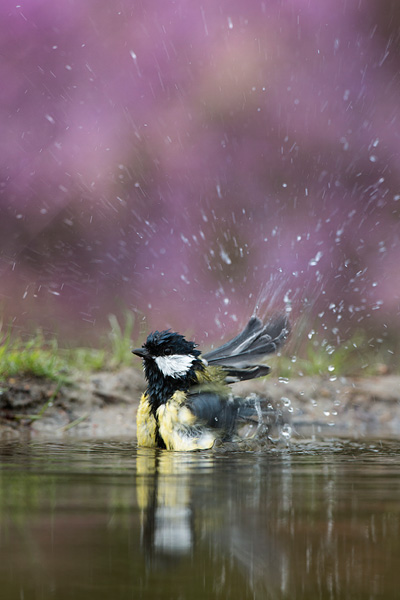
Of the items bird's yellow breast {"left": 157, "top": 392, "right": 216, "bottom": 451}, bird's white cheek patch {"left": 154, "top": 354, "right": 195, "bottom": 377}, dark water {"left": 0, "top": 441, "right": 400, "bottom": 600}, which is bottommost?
dark water {"left": 0, "top": 441, "right": 400, "bottom": 600}

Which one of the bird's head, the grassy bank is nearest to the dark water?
the bird's head

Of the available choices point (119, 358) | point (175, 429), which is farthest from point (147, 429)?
point (119, 358)

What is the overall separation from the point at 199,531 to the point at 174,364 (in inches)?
111

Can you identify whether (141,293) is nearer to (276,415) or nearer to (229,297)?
(229,297)

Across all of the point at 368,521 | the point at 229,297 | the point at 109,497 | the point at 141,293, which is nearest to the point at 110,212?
the point at 141,293

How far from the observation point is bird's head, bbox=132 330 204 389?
4.47 m

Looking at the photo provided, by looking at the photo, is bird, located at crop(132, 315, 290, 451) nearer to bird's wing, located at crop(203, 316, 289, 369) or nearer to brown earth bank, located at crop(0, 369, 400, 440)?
bird's wing, located at crop(203, 316, 289, 369)

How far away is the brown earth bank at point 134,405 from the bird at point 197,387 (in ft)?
0.99

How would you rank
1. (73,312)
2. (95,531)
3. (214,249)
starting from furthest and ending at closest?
(214,249) < (73,312) < (95,531)

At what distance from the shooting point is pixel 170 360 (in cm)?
452

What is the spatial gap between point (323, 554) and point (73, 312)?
5066mm

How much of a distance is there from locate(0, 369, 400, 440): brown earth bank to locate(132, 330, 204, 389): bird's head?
549 mm

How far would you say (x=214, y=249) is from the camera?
7324 mm

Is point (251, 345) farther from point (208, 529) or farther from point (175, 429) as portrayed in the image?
point (208, 529)
